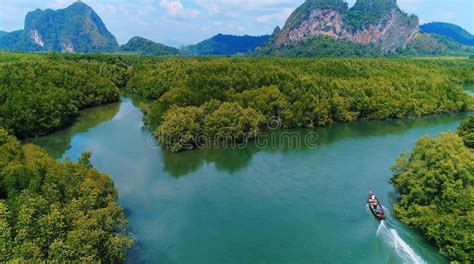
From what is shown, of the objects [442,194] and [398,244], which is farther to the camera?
[442,194]

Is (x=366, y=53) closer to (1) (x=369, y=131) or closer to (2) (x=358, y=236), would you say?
(1) (x=369, y=131)

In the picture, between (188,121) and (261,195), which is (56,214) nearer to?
(261,195)

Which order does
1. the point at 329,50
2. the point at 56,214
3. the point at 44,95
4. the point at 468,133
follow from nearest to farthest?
the point at 56,214
the point at 468,133
the point at 44,95
the point at 329,50

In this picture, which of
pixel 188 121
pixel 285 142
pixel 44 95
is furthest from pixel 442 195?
pixel 44 95

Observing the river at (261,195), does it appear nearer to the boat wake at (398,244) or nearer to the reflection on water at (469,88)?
→ the boat wake at (398,244)

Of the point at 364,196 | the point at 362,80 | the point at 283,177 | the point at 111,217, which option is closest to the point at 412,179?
the point at 364,196

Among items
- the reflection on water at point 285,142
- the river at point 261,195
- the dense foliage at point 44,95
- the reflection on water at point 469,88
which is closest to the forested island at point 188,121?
the dense foliage at point 44,95

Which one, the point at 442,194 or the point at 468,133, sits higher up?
the point at 468,133

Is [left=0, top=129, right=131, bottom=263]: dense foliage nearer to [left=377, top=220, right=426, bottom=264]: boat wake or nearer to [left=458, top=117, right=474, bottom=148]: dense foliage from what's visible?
[left=377, top=220, right=426, bottom=264]: boat wake
